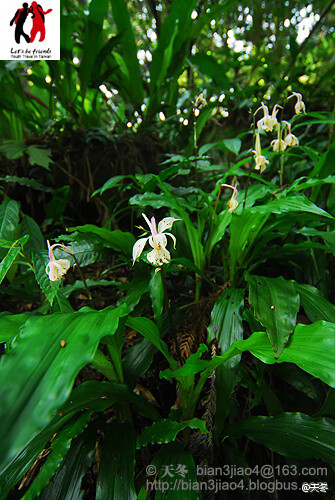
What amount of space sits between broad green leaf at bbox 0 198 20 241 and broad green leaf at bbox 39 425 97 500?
0.75m

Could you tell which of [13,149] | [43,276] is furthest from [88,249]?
[13,149]

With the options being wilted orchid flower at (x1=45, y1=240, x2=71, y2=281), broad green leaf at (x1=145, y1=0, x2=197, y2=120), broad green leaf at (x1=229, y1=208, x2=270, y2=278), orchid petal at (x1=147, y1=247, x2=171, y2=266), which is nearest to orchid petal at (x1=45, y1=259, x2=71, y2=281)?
wilted orchid flower at (x1=45, y1=240, x2=71, y2=281)

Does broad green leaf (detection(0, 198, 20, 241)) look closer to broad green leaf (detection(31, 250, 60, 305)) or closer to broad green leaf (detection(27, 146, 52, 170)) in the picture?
broad green leaf (detection(31, 250, 60, 305))

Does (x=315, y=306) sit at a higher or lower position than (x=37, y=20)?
lower

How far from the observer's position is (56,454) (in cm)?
60

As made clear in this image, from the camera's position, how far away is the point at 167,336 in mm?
1056

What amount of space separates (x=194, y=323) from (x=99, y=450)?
1.64 ft

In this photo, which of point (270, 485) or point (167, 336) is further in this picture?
point (167, 336)

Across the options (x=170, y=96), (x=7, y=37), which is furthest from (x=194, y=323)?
(x=7, y=37)

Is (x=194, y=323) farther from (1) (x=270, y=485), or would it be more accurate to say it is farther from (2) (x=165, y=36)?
(2) (x=165, y=36)

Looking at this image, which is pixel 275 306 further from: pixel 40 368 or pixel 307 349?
pixel 40 368

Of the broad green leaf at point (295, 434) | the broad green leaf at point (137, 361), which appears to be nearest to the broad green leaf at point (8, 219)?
the broad green leaf at point (137, 361)

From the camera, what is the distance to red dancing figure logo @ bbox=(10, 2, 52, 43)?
161 cm

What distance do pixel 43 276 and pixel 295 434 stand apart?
81cm
